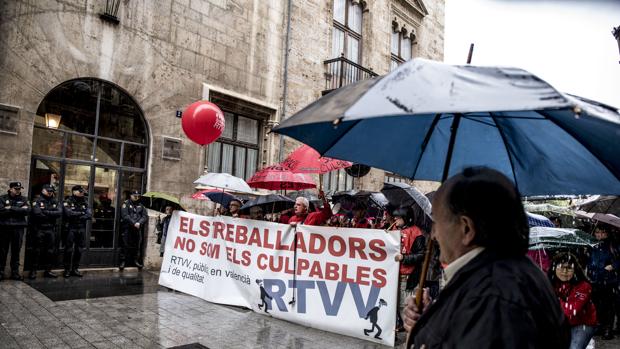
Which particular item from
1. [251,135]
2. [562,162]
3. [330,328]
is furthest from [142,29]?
[562,162]

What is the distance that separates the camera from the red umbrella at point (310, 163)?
8.39m

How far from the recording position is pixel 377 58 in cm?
1753

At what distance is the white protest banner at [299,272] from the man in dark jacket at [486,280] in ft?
13.0

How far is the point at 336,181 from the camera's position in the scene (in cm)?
1603

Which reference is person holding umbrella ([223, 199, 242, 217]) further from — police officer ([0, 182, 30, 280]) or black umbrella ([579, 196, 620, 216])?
black umbrella ([579, 196, 620, 216])

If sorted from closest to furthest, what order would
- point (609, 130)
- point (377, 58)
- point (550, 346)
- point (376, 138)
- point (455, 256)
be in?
point (550, 346) → point (455, 256) → point (609, 130) → point (376, 138) → point (377, 58)

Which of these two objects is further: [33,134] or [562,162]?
[33,134]

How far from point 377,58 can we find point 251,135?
7082 millimetres

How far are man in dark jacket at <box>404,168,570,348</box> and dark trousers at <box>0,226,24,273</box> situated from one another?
361 inches

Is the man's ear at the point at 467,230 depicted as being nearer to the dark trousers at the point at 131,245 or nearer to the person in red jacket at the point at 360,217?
the person in red jacket at the point at 360,217

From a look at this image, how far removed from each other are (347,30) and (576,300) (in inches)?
550

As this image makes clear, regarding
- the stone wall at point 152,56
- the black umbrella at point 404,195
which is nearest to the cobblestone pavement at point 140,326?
the black umbrella at point 404,195

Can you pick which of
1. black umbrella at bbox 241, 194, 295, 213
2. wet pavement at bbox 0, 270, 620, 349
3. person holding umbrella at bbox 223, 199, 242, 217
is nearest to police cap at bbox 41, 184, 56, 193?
wet pavement at bbox 0, 270, 620, 349

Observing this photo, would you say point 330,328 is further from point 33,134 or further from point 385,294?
point 33,134
